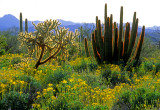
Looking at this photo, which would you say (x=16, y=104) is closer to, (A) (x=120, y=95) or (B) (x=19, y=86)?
(B) (x=19, y=86)

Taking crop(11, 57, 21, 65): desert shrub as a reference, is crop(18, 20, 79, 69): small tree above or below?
above

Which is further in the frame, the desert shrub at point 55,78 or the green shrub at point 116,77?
the green shrub at point 116,77

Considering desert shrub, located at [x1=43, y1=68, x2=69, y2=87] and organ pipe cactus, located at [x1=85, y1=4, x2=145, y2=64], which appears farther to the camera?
organ pipe cactus, located at [x1=85, y1=4, x2=145, y2=64]

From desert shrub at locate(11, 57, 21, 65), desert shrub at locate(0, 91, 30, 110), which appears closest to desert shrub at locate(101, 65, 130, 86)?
desert shrub at locate(0, 91, 30, 110)

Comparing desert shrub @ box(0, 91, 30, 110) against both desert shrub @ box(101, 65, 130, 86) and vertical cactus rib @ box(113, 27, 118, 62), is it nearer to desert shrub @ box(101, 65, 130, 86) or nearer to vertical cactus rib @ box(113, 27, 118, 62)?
desert shrub @ box(101, 65, 130, 86)

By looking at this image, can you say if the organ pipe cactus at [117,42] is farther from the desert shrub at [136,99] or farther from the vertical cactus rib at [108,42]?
the desert shrub at [136,99]

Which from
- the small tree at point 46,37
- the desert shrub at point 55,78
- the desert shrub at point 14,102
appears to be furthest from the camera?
the small tree at point 46,37

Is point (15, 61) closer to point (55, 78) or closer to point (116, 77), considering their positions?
point (55, 78)

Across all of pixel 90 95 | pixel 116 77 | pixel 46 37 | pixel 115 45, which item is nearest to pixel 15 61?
pixel 46 37

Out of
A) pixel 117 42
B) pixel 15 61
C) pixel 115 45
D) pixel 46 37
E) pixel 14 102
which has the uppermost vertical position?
pixel 46 37

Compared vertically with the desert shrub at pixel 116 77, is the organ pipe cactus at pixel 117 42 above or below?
above

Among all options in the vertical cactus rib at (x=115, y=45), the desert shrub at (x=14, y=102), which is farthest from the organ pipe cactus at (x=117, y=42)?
the desert shrub at (x=14, y=102)

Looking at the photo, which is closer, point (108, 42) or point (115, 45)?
point (108, 42)

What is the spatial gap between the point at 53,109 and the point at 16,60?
22.6 ft
